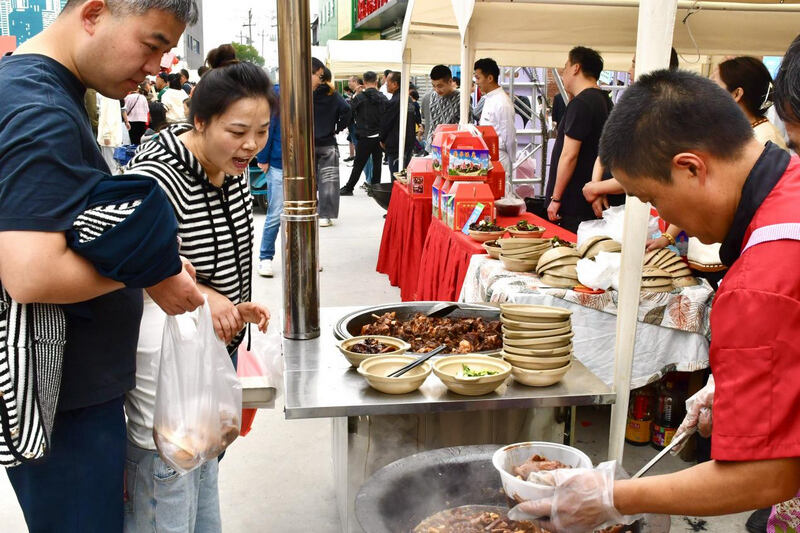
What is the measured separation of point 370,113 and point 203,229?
10.4m

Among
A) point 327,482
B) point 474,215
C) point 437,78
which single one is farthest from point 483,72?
point 327,482

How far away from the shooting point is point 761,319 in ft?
3.45

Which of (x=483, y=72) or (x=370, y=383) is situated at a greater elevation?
(x=483, y=72)

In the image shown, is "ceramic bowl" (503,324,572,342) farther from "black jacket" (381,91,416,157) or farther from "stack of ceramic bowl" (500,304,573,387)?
"black jacket" (381,91,416,157)

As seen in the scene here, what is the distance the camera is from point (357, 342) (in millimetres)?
2369

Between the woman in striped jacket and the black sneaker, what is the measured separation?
2.21 metres

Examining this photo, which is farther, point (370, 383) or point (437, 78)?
point (437, 78)

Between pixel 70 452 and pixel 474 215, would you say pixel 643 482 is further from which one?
pixel 474 215

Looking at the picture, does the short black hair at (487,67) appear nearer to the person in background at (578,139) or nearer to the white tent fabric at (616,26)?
the white tent fabric at (616,26)

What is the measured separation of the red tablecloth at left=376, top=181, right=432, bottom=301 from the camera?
5.88 metres

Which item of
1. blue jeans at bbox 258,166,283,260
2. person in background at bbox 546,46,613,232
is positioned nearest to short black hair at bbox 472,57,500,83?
person in background at bbox 546,46,613,232

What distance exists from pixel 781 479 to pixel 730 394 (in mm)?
157

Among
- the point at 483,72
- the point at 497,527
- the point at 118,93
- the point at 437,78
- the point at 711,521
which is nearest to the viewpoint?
the point at 118,93

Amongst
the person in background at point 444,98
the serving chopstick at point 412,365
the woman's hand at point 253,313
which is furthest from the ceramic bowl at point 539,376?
the person in background at point 444,98
